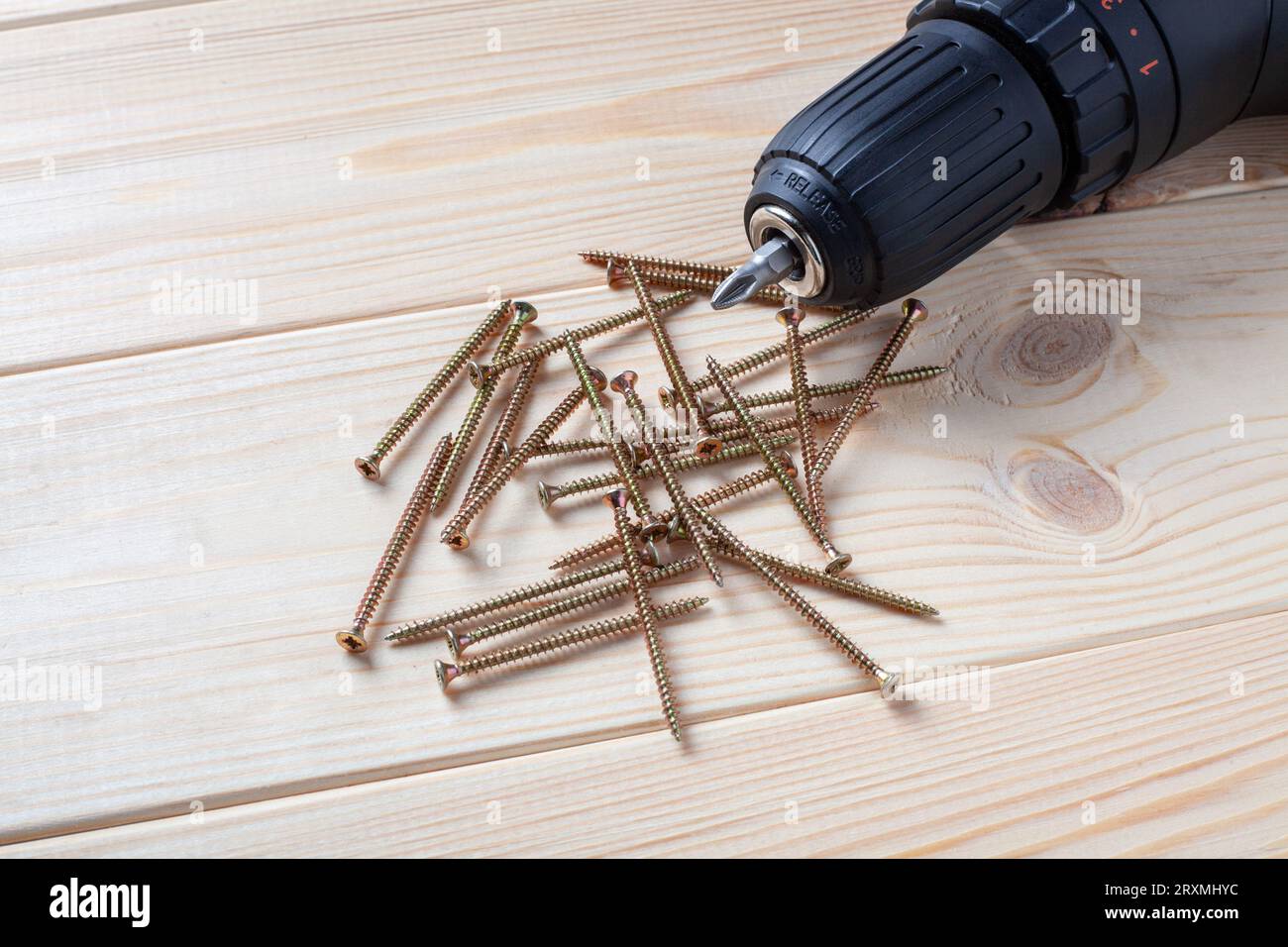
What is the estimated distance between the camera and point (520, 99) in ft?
4.21

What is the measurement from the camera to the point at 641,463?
3.37 ft

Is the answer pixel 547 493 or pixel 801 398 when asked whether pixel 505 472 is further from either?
pixel 801 398

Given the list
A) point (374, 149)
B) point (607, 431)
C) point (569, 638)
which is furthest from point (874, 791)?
point (374, 149)

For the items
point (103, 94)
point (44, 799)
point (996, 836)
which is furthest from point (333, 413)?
point (996, 836)

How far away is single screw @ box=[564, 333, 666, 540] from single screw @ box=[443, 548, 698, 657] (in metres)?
0.03

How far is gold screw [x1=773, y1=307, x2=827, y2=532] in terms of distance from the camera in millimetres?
1005

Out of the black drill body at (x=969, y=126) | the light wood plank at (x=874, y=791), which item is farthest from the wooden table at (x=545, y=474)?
the black drill body at (x=969, y=126)

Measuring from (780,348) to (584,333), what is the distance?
18cm

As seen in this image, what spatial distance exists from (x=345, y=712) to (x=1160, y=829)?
627 millimetres

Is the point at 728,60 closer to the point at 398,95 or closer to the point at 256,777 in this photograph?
the point at 398,95

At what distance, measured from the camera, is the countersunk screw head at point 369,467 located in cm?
101

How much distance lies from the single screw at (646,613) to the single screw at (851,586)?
0.34ft

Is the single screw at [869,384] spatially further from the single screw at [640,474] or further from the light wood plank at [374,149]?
the light wood plank at [374,149]

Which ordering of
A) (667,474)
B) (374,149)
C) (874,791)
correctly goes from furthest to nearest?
(374,149) → (667,474) → (874,791)
